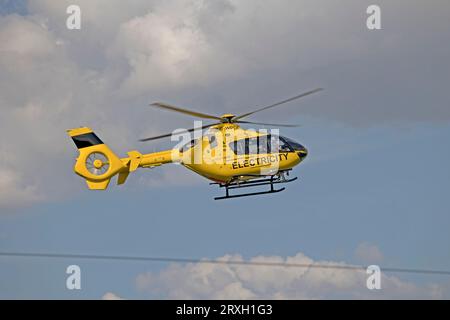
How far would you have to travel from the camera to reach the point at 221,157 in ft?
178

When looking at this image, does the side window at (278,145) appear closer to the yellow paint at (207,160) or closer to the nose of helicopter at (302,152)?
the yellow paint at (207,160)

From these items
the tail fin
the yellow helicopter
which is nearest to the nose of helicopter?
the yellow helicopter

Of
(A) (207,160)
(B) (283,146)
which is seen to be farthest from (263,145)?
(A) (207,160)

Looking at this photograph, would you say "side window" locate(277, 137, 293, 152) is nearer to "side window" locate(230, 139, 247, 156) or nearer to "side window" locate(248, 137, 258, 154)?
"side window" locate(248, 137, 258, 154)

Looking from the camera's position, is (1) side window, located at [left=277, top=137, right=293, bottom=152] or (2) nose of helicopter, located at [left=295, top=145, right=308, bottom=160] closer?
(1) side window, located at [left=277, top=137, right=293, bottom=152]

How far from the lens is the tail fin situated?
56.4 m

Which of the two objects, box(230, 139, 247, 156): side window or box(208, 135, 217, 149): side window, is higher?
box(208, 135, 217, 149): side window

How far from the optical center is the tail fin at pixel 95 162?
5638 cm

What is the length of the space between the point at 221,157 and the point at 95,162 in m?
8.50

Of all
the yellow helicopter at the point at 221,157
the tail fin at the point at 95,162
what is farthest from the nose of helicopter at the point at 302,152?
the tail fin at the point at 95,162

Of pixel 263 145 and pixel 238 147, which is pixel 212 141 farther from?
pixel 263 145

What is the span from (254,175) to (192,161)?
4.31 metres
